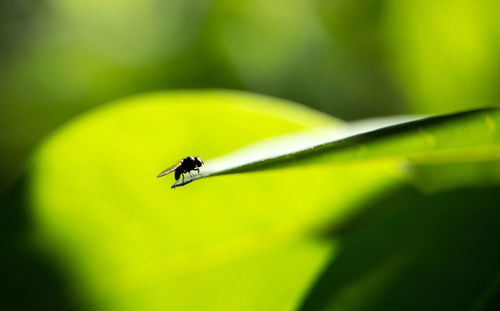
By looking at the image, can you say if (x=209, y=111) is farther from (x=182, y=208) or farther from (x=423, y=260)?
(x=423, y=260)

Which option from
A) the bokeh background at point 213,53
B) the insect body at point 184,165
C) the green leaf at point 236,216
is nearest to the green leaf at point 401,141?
the green leaf at point 236,216

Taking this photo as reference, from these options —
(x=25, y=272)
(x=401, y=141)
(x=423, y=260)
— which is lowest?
(x=423, y=260)

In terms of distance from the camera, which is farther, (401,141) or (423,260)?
(423,260)

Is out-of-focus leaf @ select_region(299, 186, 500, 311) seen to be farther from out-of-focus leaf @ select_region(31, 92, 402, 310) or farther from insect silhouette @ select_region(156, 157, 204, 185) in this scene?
insect silhouette @ select_region(156, 157, 204, 185)

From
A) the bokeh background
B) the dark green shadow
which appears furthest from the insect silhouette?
the bokeh background

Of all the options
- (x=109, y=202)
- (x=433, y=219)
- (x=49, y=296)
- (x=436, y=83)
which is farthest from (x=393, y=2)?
(x=49, y=296)

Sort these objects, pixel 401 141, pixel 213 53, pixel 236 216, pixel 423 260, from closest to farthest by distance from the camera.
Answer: pixel 401 141
pixel 423 260
pixel 236 216
pixel 213 53

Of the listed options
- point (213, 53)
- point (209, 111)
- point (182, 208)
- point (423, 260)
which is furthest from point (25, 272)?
point (213, 53)
